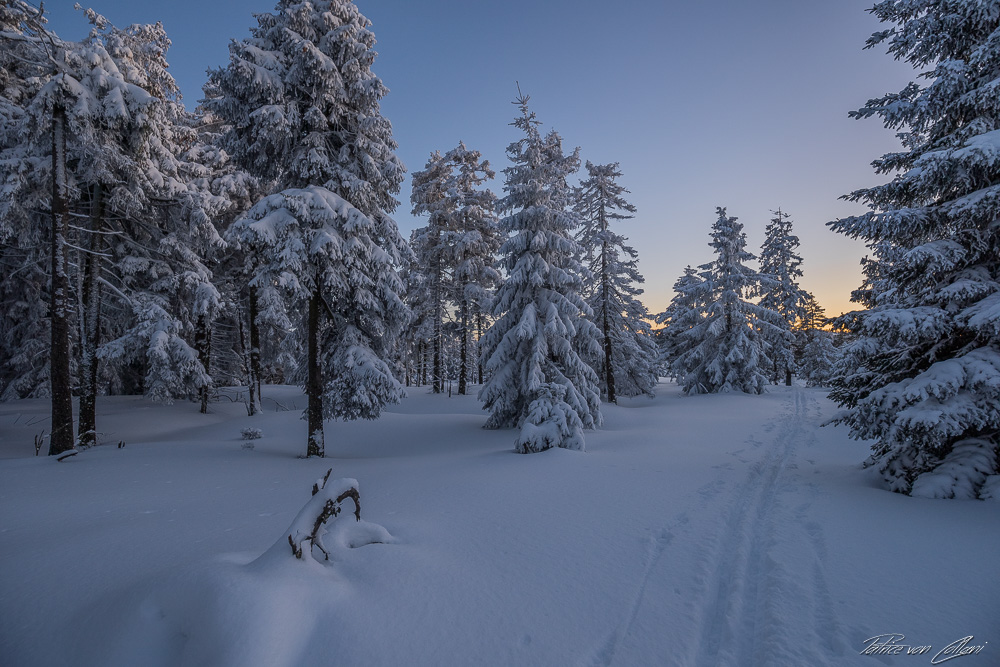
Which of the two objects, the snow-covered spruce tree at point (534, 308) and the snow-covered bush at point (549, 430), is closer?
the snow-covered bush at point (549, 430)

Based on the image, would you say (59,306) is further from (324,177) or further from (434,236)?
(434,236)

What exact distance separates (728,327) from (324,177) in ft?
82.3

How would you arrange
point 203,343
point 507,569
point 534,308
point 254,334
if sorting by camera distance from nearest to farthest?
point 507,569
point 534,308
point 254,334
point 203,343

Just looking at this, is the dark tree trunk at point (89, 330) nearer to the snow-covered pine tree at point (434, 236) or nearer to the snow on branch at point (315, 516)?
the snow on branch at point (315, 516)

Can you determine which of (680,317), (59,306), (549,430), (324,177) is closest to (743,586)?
(549,430)

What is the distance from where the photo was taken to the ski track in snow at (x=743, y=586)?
3.46 meters

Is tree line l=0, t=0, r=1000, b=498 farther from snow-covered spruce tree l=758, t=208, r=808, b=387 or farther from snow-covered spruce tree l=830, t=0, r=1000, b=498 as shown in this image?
snow-covered spruce tree l=758, t=208, r=808, b=387

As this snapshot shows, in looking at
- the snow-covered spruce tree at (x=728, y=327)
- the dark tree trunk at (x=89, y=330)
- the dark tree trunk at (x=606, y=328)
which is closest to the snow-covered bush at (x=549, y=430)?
the dark tree trunk at (x=89, y=330)

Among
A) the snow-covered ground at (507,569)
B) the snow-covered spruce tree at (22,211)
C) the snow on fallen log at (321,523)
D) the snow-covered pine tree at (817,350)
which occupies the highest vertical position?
the snow-covered spruce tree at (22,211)

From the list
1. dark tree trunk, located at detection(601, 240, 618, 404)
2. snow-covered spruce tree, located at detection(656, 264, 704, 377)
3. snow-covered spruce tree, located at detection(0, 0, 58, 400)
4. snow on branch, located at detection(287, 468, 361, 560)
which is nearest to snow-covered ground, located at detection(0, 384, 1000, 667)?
snow on branch, located at detection(287, 468, 361, 560)

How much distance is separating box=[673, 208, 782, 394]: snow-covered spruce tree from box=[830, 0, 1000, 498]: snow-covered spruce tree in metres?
19.9

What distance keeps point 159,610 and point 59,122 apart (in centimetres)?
1370

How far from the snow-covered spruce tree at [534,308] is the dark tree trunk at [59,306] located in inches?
454
